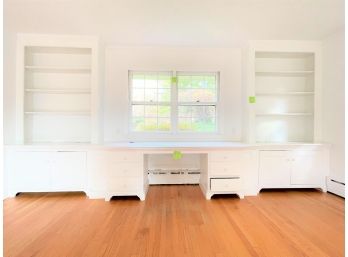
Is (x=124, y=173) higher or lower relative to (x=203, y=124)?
lower

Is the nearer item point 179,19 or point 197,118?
point 179,19

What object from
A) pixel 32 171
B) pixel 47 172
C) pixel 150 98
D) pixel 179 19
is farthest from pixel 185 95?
pixel 32 171

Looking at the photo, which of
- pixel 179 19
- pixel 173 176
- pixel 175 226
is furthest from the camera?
pixel 173 176

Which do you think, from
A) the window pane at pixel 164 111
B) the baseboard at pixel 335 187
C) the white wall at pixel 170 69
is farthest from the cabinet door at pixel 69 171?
the baseboard at pixel 335 187

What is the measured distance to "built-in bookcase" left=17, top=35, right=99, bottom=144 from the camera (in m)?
3.10

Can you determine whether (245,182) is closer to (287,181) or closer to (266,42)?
(287,181)

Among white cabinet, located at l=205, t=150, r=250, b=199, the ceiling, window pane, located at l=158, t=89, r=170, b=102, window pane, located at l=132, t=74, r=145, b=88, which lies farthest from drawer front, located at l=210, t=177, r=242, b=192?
the ceiling

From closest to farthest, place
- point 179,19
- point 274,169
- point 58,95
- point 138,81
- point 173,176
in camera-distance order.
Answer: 1. point 179,19
2. point 274,169
3. point 58,95
4. point 173,176
5. point 138,81

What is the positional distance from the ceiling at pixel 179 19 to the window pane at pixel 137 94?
31.7 inches

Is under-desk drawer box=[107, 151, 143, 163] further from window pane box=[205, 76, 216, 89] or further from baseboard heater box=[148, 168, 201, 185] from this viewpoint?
window pane box=[205, 76, 216, 89]

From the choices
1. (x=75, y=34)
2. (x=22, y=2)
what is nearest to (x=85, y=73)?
(x=75, y=34)

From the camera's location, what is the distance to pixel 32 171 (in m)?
2.83

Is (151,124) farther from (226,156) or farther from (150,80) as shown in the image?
(226,156)

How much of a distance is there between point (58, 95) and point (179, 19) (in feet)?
7.51
